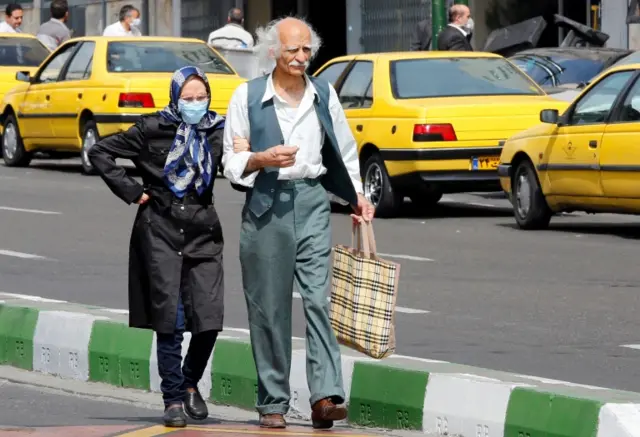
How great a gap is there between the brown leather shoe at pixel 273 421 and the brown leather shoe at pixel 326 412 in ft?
0.44

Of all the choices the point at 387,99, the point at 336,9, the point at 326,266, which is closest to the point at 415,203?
the point at 387,99

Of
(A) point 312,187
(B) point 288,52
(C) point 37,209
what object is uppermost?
(B) point 288,52

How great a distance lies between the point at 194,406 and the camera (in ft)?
26.3

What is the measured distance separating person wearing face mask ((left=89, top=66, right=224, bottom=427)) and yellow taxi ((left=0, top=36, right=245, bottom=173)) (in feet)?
45.1

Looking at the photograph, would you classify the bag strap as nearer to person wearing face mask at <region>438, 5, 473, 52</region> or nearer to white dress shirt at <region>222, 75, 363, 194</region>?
white dress shirt at <region>222, 75, 363, 194</region>

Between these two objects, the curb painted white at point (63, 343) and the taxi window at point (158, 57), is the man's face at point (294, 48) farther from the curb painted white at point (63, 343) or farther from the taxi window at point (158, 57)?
the taxi window at point (158, 57)

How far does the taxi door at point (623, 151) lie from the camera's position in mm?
15266

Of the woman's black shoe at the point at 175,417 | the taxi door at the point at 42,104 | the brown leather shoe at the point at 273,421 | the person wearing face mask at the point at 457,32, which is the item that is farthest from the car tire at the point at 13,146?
the brown leather shoe at the point at 273,421

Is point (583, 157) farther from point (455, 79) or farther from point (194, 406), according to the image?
point (194, 406)

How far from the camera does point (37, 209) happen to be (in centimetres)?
1858

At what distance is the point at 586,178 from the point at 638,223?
1.62 m

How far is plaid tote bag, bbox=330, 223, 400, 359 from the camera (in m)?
7.61

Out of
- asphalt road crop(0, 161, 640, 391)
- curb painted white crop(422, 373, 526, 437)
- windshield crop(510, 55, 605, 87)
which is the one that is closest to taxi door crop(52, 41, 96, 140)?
asphalt road crop(0, 161, 640, 391)

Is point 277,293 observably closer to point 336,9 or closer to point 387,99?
point 387,99
